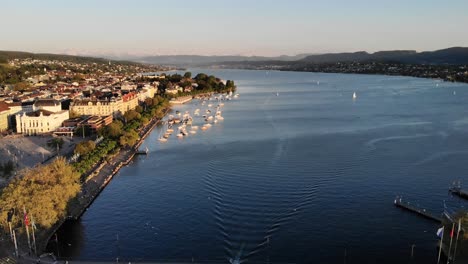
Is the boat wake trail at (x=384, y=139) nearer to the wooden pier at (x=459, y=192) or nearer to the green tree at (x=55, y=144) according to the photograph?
the wooden pier at (x=459, y=192)

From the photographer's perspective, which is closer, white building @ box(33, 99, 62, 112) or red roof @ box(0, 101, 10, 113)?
red roof @ box(0, 101, 10, 113)

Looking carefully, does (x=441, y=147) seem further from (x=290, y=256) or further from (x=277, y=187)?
(x=290, y=256)

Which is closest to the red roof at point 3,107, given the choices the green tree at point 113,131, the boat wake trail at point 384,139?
the green tree at point 113,131

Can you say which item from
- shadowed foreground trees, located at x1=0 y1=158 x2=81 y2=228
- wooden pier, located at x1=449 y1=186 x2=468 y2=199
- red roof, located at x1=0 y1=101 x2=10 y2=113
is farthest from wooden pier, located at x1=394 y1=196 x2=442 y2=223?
red roof, located at x1=0 y1=101 x2=10 y2=113

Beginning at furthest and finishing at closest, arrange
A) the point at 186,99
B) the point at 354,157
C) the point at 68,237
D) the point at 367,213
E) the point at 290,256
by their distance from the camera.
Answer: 1. the point at 186,99
2. the point at 354,157
3. the point at 367,213
4. the point at 68,237
5. the point at 290,256

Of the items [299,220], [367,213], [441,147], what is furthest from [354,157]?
[299,220]

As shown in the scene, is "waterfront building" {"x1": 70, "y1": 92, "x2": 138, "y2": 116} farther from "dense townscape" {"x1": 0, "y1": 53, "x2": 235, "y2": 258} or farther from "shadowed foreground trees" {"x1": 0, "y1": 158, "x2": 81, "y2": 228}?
"shadowed foreground trees" {"x1": 0, "y1": 158, "x2": 81, "y2": 228}

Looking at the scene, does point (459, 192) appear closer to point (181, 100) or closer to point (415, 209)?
point (415, 209)
